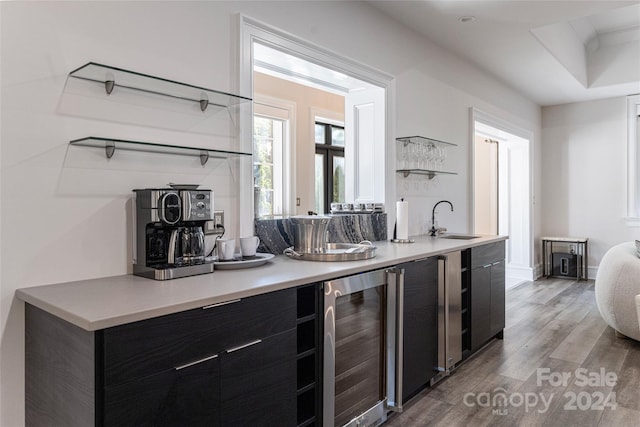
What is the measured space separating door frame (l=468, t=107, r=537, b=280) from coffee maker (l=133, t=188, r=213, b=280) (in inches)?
129

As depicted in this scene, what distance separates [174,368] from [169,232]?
0.60 metres

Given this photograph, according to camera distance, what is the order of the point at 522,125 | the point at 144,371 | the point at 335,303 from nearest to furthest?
the point at 144,371, the point at 335,303, the point at 522,125

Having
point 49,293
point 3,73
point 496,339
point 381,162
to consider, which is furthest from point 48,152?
point 496,339

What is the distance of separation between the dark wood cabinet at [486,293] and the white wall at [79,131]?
1.86 meters

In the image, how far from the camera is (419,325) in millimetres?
2383

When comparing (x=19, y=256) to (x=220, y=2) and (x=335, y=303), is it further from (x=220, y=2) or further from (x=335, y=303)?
(x=220, y=2)

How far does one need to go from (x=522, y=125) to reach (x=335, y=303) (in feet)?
16.3

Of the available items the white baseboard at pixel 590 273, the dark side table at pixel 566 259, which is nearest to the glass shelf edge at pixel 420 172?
the white baseboard at pixel 590 273

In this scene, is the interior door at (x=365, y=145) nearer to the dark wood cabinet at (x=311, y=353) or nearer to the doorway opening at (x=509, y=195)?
the dark wood cabinet at (x=311, y=353)

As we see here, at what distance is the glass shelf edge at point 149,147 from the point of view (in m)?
1.56

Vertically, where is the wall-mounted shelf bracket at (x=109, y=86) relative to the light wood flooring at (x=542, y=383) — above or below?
above

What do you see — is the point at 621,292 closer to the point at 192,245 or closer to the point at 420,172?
the point at 420,172

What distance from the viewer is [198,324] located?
1.28 m

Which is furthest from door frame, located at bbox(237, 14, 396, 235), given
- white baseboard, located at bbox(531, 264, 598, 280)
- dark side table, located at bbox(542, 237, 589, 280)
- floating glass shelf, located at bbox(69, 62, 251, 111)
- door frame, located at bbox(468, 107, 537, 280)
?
dark side table, located at bbox(542, 237, 589, 280)
